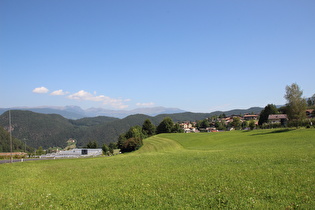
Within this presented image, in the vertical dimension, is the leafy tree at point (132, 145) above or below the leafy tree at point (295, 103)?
below

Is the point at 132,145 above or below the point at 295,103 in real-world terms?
below

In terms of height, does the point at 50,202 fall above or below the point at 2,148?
above

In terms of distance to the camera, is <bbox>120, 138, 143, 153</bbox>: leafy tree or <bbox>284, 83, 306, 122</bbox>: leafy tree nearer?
<bbox>284, 83, 306, 122</bbox>: leafy tree

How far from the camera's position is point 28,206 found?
12.1m

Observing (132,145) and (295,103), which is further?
(132,145)

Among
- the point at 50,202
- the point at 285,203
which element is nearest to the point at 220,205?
the point at 285,203

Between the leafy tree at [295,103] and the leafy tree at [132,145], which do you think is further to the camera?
the leafy tree at [132,145]

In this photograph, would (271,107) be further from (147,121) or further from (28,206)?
(28,206)

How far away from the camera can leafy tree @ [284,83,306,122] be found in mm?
66938

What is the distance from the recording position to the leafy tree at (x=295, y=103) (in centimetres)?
6694

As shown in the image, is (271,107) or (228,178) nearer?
(228,178)

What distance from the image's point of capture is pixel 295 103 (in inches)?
2648

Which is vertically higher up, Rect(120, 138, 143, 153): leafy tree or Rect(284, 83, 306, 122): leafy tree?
Rect(284, 83, 306, 122): leafy tree

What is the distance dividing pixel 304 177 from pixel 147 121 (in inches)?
5162
